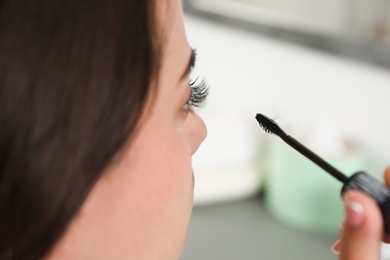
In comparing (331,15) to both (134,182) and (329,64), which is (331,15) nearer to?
(329,64)

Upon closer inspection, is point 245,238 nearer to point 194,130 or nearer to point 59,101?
point 194,130

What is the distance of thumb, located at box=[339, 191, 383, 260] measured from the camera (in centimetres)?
39

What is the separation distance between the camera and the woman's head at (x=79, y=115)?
1.07ft

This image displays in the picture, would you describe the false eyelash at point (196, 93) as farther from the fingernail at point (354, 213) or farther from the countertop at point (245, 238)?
the countertop at point (245, 238)

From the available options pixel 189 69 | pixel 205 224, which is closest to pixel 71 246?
pixel 189 69

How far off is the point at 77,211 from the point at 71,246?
3 cm

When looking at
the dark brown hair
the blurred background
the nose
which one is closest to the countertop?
the blurred background

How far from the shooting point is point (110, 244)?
393mm

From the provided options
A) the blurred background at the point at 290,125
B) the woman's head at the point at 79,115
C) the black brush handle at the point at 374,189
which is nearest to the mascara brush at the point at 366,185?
the black brush handle at the point at 374,189

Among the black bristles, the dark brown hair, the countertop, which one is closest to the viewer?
the dark brown hair

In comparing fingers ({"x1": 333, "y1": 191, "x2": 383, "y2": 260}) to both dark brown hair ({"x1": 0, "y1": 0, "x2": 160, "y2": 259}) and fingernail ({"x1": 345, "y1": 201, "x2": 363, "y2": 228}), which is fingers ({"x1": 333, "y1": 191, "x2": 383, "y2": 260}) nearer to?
fingernail ({"x1": 345, "y1": 201, "x2": 363, "y2": 228})

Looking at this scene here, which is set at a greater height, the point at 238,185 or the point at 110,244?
the point at 110,244

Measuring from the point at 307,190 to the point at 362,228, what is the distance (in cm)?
42

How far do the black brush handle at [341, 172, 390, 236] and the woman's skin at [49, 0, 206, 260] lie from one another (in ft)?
0.41
